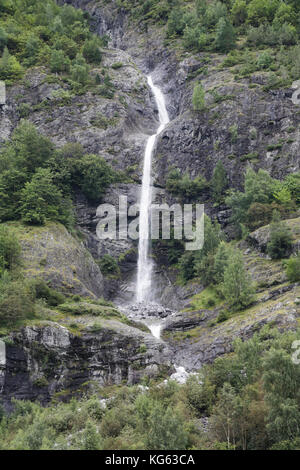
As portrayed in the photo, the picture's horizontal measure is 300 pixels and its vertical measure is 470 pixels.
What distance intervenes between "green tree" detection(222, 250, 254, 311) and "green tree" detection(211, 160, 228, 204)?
2255cm

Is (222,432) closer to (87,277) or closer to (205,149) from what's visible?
(87,277)

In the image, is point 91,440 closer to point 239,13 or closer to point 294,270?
point 294,270

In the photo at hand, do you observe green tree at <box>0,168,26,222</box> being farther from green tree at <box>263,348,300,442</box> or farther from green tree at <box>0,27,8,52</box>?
green tree at <box>0,27,8,52</box>

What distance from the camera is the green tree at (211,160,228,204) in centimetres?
6010

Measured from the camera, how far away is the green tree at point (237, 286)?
38.3 metres

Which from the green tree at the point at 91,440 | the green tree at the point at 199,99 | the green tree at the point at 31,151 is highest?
the green tree at the point at 199,99

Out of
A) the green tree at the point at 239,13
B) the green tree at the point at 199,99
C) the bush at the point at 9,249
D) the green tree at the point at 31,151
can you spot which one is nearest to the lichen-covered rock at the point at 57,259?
the bush at the point at 9,249

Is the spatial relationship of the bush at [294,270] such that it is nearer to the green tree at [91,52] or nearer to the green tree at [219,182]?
the green tree at [219,182]

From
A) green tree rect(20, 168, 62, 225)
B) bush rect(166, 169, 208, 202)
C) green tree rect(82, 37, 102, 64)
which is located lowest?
green tree rect(20, 168, 62, 225)

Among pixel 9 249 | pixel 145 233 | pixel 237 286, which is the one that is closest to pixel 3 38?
pixel 145 233

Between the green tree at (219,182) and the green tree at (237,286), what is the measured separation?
22.5 metres

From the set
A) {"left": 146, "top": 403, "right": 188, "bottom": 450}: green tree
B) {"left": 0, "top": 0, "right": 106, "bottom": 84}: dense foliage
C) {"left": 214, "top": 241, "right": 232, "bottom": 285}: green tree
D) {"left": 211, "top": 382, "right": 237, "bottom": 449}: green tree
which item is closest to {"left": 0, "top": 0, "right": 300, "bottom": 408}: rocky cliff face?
{"left": 214, "top": 241, "right": 232, "bottom": 285}: green tree

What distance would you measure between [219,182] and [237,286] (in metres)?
24.9

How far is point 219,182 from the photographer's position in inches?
2366
